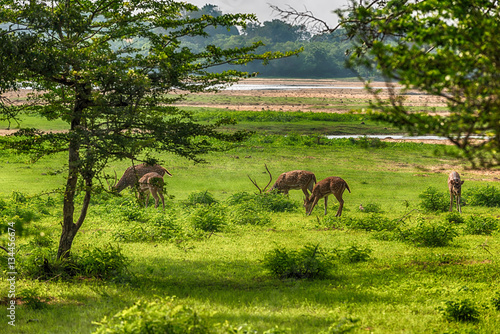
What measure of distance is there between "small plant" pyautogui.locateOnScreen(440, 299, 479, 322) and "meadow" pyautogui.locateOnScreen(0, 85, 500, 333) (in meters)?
0.02

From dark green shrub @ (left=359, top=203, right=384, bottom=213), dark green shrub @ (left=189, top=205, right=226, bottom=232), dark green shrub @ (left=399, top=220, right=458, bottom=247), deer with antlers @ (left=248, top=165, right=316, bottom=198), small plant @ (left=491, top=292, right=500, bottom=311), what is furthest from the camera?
deer with antlers @ (left=248, top=165, right=316, bottom=198)

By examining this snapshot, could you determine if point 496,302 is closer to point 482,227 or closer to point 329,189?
point 482,227

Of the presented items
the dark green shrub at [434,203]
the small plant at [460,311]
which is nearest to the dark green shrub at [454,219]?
the dark green shrub at [434,203]

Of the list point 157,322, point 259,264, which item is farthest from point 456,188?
point 157,322

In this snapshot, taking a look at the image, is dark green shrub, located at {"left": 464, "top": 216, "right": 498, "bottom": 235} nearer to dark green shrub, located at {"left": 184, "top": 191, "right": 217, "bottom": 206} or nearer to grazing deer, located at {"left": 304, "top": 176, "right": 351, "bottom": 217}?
grazing deer, located at {"left": 304, "top": 176, "right": 351, "bottom": 217}

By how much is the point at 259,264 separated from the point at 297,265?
1.32m

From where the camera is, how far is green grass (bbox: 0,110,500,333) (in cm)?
790

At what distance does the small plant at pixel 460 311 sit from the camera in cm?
789

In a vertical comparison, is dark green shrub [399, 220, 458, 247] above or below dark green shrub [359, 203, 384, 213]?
above

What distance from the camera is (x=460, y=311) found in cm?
789

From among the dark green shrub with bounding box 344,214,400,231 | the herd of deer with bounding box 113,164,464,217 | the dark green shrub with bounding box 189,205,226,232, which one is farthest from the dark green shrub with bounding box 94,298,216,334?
the herd of deer with bounding box 113,164,464,217

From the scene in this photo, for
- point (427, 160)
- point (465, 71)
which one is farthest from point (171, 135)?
point (427, 160)

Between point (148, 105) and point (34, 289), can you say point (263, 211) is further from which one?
point (34, 289)

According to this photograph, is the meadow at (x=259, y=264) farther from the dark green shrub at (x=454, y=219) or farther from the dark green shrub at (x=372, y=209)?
the dark green shrub at (x=372, y=209)
